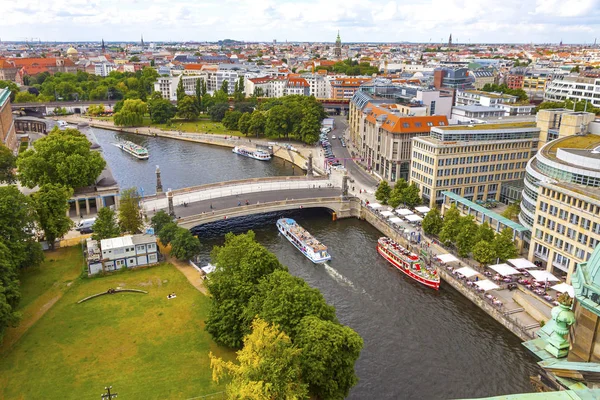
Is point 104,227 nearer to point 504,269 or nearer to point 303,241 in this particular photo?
point 303,241

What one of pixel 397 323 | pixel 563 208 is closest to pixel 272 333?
pixel 397 323

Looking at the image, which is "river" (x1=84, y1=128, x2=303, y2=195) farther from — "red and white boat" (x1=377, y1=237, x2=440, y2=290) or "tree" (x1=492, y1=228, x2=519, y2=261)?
"tree" (x1=492, y1=228, x2=519, y2=261)

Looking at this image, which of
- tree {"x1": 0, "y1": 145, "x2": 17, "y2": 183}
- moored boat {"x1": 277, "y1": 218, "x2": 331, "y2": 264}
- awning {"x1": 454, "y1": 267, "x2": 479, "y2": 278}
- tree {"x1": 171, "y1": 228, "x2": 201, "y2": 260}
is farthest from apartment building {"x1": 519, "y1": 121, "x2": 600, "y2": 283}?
tree {"x1": 0, "y1": 145, "x2": 17, "y2": 183}

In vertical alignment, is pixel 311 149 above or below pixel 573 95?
below

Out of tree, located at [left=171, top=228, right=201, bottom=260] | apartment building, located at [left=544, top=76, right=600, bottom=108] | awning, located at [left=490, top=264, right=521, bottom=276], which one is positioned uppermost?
apartment building, located at [left=544, top=76, right=600, bottom=108]

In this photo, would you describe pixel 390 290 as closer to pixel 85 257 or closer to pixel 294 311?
pixel 294 311

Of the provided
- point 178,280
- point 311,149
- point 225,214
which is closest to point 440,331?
point 178,280

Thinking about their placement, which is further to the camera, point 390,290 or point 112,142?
point 112,142
